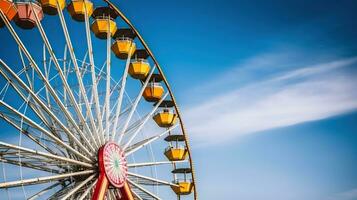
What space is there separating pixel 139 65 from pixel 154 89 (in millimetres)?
1310

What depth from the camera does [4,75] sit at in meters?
14.5

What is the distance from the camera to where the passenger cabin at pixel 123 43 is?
20.3 m

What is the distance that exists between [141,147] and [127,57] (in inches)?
179

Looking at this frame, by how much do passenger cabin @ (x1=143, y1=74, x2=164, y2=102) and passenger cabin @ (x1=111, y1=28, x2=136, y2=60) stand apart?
1712 mm

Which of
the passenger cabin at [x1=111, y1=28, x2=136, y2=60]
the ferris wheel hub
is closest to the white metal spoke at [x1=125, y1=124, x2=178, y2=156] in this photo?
the ferris wheel hub

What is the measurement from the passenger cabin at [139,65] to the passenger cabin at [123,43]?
600 millimetres

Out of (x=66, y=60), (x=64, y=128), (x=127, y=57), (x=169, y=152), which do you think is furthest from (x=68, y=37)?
(x=169, y=152)

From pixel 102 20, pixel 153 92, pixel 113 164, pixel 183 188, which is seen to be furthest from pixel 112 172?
pixel 102 20

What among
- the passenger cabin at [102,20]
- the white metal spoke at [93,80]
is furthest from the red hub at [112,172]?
the passenger cabin at [102,20]

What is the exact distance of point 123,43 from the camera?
20.3m

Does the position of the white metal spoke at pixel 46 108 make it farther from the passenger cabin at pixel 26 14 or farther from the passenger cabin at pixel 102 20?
the passenger cabin at pixel 102 20

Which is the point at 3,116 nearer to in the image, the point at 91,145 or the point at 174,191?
the point at 91,145

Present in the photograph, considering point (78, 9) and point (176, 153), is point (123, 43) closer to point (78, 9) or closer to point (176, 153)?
point (78, 9)

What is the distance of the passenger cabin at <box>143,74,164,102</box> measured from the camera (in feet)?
69.8
